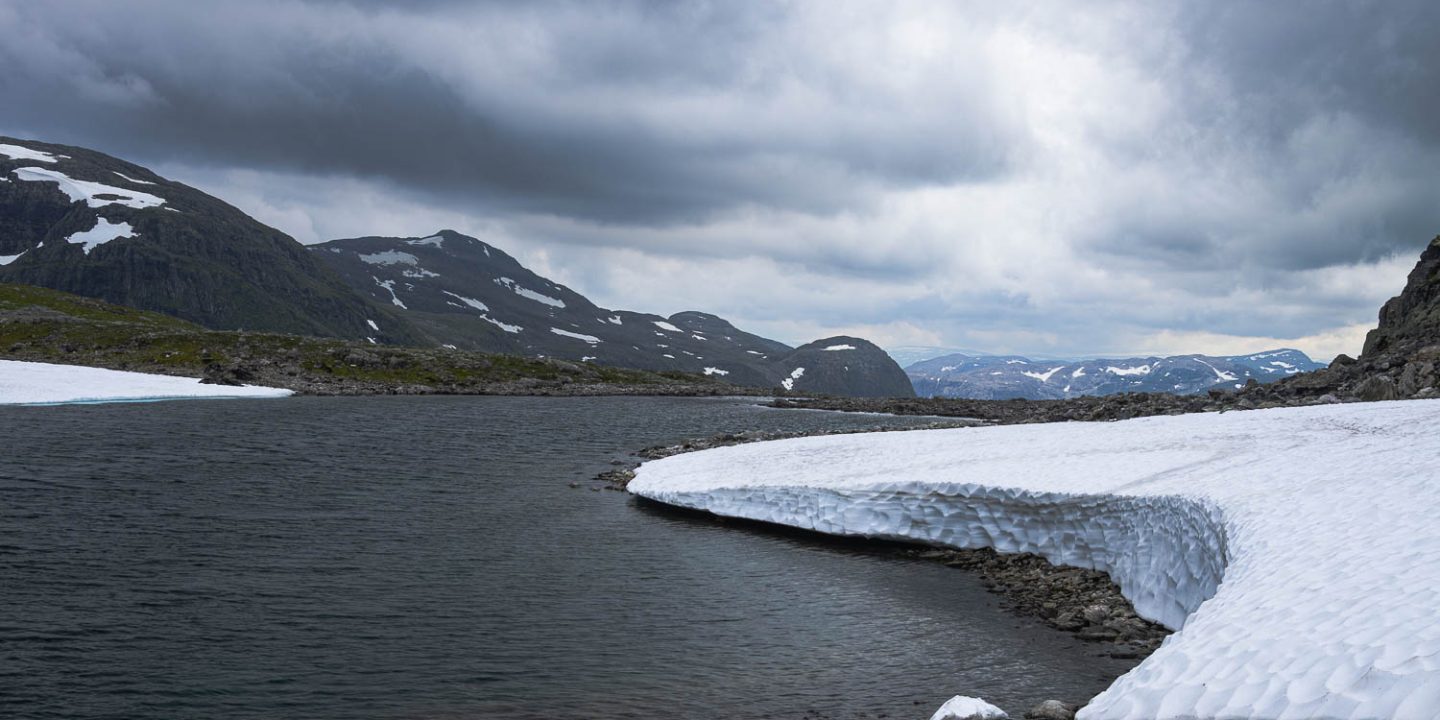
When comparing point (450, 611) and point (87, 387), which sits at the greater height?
point (87, 387)

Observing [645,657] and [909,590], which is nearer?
[645,657]

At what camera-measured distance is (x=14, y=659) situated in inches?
671

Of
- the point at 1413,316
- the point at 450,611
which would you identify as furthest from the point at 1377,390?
the point at 450,611

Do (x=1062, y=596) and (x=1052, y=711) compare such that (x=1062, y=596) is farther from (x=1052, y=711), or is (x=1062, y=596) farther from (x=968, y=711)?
(x=968, y=711)

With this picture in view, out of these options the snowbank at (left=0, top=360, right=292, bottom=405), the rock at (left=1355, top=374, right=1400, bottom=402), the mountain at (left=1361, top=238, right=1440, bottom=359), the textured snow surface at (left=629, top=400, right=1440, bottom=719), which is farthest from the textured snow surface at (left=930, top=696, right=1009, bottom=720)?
the snowbank at (left=0, top=360, right=292, bottom=405)

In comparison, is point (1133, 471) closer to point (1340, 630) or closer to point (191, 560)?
point (1340, 630)

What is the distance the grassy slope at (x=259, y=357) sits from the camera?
Answer: 121000 mm

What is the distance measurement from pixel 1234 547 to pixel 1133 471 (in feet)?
33.8

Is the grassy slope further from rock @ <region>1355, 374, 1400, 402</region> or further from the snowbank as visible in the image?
rock @ <region>1355, 374, 1400, 402</region>

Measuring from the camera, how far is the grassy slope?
121000mm

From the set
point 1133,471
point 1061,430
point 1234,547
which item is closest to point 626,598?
point 1234,547

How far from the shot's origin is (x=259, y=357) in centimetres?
13275

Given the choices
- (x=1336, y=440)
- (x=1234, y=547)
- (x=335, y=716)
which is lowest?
(x=335, y=716)

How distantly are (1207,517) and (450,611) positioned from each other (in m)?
19.5
